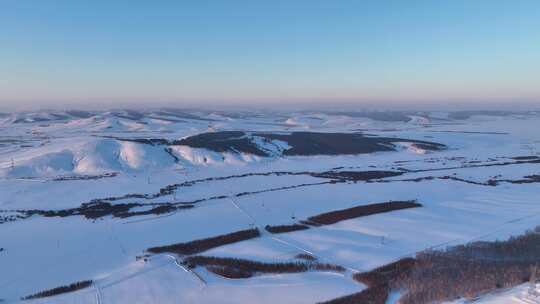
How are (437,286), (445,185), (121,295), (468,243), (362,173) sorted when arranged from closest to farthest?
1. (437,286)
2. (121,295)
3. (468,243)
4. (445,185)
5. (362,173)

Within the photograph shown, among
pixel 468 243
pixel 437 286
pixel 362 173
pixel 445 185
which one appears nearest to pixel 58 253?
pixel 437 286

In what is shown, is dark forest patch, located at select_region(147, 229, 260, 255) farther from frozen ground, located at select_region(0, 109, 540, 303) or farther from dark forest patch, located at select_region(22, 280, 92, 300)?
dark forest patch, located at select_region(22, 280, 92, 300)

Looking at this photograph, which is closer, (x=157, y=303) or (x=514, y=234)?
(x=157, y=303)

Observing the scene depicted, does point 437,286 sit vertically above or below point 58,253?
above

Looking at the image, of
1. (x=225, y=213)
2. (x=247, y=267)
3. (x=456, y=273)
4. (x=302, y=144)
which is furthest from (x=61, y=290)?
(x=302, y=144)

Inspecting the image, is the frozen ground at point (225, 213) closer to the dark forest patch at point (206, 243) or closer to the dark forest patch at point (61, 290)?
the dark forest patch at point (61, 290)

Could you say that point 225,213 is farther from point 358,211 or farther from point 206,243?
point 358,211

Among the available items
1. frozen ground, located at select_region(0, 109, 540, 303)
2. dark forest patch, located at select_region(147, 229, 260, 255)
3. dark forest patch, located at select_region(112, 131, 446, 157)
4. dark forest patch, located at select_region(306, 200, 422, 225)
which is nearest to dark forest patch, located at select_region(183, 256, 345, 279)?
frozen ground, located at select_region(0, 109, 540, 303)

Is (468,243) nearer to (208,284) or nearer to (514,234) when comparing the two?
(514,234)

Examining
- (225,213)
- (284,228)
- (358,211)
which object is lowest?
(225,213)
